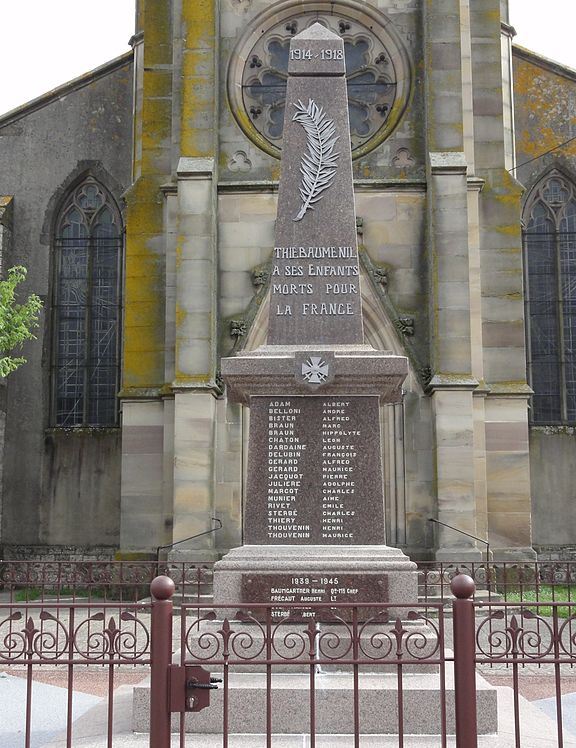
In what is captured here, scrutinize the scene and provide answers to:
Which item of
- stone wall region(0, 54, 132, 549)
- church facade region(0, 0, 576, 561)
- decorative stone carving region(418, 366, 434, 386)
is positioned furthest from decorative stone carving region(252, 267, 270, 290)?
stone wall region(0, 54, 132, 549)

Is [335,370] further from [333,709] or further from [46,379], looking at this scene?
[46,379]

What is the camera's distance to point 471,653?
18.4ft

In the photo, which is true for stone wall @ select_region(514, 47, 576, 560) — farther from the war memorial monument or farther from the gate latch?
the gate latch

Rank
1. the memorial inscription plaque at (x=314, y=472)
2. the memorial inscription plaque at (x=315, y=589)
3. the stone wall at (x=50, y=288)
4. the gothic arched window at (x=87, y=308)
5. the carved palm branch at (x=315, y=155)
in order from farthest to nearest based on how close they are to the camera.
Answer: the gothic arched window at (x=87, y=308) < the stone wall at (x=50, y=288) < the carved palm branch at (x=315, y=155) < the memorial inscription plaque at (x=314, y=472) < the memorial inscription plaque at (x=315, y=589)

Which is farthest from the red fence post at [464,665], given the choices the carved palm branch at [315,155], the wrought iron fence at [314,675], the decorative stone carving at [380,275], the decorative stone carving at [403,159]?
the decorative stone carving at [403,159]

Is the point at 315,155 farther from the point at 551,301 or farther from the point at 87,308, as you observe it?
the point at 87,308

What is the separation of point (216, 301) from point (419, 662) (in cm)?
1298

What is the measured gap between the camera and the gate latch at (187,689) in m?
5.61

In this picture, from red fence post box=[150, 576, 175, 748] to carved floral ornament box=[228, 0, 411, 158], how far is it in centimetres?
1454

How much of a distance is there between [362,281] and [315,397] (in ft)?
32.5

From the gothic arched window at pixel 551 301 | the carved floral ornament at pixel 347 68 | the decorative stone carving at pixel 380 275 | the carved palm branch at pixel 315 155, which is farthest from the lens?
the gothic arched window at pixel 551 301

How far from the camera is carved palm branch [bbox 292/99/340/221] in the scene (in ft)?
30.5

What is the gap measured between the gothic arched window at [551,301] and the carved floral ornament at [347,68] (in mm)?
5248

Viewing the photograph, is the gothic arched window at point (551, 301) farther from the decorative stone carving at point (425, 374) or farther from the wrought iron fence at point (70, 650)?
the wrought iron fence at point (70, 650)
